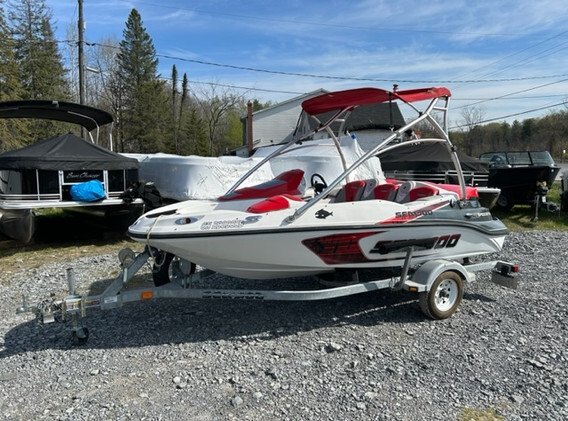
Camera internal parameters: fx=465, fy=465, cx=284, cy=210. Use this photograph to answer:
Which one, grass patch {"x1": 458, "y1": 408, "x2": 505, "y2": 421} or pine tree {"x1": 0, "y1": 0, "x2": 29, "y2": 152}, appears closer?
grass patch {"x1": 458, "y1": 408, "x2": 505, "y2": 421}

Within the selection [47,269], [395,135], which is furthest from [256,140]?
[395,135]

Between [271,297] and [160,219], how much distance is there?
1.22 m

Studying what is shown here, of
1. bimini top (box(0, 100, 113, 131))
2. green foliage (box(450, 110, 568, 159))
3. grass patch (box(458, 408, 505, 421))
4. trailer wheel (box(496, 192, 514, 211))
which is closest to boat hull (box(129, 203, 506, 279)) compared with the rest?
grass patch (box(458, 408, 505, 421))

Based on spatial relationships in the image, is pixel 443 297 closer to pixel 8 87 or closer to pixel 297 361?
pixel 297 361

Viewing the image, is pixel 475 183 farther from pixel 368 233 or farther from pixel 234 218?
pixel 234 218

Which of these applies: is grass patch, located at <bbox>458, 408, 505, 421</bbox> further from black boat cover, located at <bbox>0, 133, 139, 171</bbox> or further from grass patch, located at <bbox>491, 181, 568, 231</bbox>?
grass patch, located at <bbox>491, 181, 568, 231</bbox>

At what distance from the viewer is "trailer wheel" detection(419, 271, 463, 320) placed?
453 cm

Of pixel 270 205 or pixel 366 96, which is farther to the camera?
pixel 366 96

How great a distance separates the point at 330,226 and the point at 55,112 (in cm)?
720

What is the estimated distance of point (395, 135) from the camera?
4.41 metres

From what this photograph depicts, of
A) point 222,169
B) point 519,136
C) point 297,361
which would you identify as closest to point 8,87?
point 222,169

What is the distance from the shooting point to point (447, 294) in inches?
186

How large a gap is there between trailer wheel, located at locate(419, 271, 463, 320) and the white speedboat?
0.32m

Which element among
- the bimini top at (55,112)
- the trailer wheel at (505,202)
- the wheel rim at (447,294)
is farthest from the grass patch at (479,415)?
the trailer wheel at (505,202)
